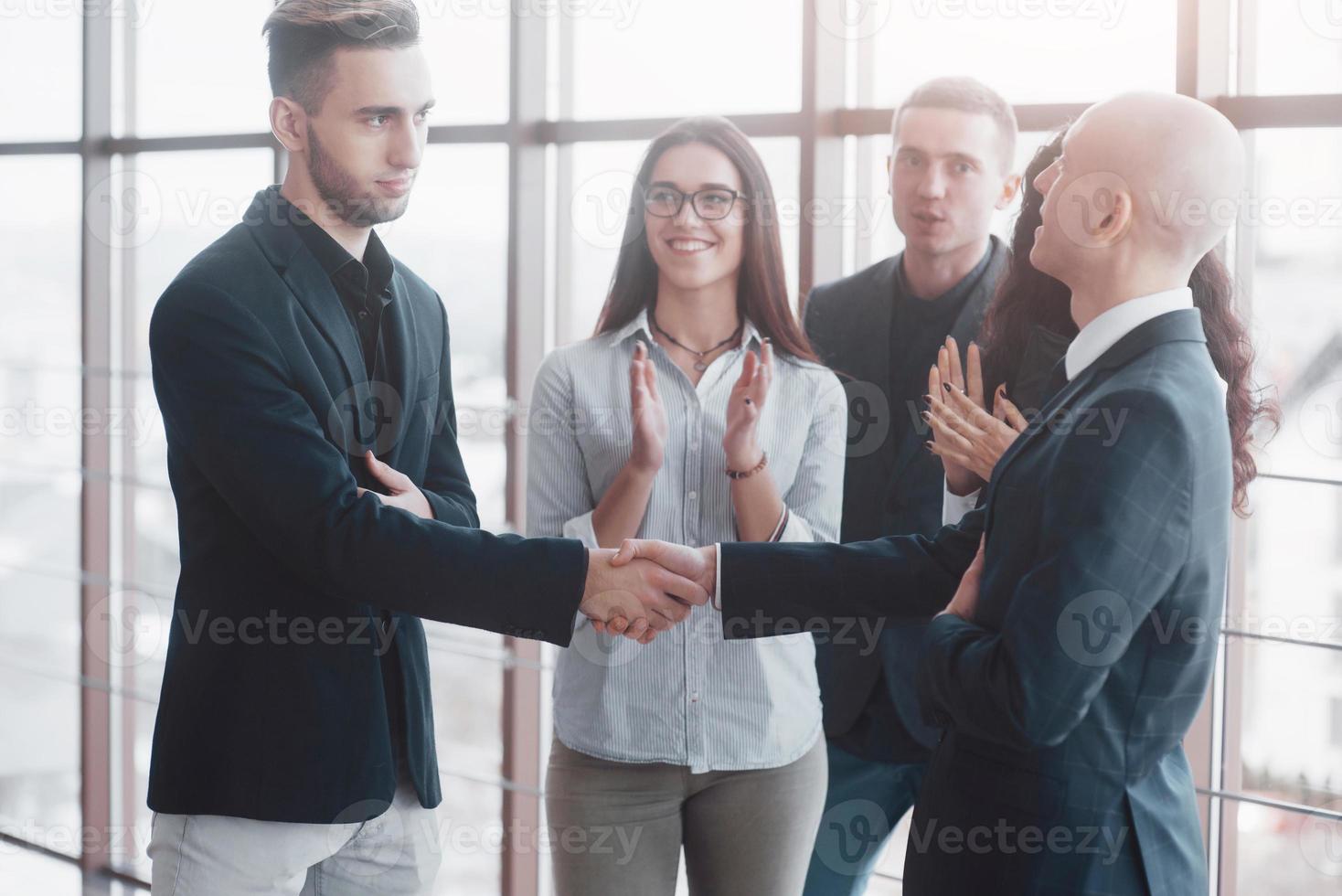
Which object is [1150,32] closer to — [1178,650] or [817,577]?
[817,577]

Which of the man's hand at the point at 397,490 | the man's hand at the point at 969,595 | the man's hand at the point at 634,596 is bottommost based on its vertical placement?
the man's hand at the point at 634,596

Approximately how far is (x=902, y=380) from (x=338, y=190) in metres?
1.10

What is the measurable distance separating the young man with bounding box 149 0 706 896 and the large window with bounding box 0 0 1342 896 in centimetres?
121

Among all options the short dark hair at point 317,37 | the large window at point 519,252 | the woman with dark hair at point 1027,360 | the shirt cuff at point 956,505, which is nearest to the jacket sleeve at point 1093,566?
the woman with dark hair at point 1027,360

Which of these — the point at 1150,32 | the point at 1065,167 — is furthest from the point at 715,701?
the point at 1150,32

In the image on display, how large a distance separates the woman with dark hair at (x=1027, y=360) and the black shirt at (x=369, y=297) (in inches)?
33.7

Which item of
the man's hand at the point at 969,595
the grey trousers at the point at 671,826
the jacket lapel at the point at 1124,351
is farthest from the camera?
Result: the grey trousers at the point at 671,826

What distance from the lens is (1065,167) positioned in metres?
1.48

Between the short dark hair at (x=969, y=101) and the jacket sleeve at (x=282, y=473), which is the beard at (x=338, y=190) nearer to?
the jacket sleeve at (x=282, y=473)

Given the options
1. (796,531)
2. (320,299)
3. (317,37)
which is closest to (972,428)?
(796,531)

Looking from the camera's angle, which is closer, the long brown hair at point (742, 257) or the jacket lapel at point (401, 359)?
the jacket lapel at point (401, 359)

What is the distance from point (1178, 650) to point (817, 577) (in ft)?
2.23

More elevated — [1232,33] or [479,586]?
[1232,33]

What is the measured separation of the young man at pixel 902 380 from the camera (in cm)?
227
